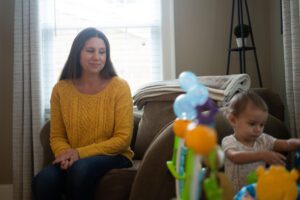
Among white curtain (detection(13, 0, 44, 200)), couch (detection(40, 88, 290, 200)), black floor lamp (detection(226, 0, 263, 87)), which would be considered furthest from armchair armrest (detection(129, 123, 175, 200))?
white curtain (detection(13, 0, 44, 200))

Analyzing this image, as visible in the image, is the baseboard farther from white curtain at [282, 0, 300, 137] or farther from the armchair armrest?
white curtain at [282, 0, 300, 137]

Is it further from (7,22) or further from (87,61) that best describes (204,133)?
(7,22)

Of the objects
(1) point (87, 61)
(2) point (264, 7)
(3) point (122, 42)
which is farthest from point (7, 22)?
(2) point (264, 7)

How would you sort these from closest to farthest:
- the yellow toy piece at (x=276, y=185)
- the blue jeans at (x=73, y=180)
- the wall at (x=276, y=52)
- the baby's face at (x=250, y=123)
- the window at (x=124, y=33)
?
the yellow toy piece at (x=276, y=185) < the baby's face at (x=250, y=123) < the blue jeans at (x=73, y=180) < the wall at (x=276, y=52) < the window at (x=124, y=33)

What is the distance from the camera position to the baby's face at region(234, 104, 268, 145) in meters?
1.11

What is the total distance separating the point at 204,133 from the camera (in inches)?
23.3

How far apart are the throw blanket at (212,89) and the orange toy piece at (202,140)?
1224 mm

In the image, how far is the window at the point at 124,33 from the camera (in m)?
2.73

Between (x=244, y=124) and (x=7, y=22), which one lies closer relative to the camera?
(x=244, y=124)

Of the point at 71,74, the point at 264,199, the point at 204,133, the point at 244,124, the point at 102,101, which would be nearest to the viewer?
the point at 204,133

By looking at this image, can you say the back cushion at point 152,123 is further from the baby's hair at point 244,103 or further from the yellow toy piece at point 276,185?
the yellow toy piece at point 276,185

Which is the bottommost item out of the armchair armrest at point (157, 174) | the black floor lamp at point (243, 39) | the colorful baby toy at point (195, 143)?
the armchair armrest at point (157, 174)

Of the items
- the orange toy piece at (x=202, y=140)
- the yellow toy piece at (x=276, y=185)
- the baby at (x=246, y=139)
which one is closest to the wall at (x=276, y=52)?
the baby at (x=246, y=139)

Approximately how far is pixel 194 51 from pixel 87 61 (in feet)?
Result: 3.53
